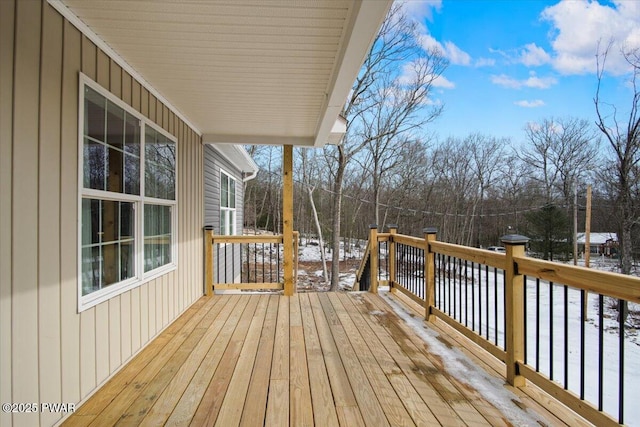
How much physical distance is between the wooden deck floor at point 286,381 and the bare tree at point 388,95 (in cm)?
829

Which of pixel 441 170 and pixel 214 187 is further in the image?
pixel 441 170

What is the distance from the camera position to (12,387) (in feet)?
4.73

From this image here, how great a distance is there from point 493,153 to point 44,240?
22008mm

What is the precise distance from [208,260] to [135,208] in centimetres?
206

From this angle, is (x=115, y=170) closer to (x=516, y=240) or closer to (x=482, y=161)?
(x=516, y=240)

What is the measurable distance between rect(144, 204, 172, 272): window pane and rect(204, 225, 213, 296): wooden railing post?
1109mm

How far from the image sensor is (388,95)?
1240cm

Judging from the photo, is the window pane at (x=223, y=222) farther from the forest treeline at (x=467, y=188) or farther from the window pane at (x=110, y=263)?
the forest treeline at (x=467, y=188)

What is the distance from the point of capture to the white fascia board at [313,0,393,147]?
162 cm

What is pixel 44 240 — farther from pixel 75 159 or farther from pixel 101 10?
pixel 101 10

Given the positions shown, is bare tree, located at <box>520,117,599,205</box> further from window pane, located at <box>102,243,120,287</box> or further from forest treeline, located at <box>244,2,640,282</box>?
window pane, located at <box>102,243,120,287</box>

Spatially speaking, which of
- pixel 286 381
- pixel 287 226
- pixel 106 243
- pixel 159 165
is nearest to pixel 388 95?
pixel 287 226

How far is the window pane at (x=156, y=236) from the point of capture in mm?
2912

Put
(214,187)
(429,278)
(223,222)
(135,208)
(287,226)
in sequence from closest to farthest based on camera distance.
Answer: (135,208) → (429,278) → (287,226) → (214,187) → (223,222)
